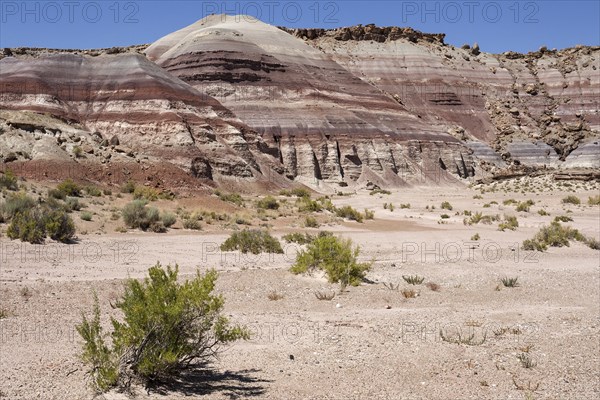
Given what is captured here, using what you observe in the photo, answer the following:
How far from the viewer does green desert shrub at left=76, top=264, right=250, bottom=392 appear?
614 centimetres

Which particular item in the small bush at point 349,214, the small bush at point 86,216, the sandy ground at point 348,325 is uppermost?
the small bush at point 86,216

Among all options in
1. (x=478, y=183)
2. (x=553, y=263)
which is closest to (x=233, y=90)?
(x=478, y=183)

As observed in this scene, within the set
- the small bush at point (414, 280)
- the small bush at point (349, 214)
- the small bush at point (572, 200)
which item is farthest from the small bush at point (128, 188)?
the small bush at point (572, 200)

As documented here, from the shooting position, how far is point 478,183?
7469 cm

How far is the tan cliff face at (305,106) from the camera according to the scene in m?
48.8

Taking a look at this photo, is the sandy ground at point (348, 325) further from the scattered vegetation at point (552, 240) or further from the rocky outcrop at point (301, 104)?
the rocky outcrop at point (301, 104)

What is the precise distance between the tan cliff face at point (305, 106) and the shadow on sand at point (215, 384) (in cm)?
3063

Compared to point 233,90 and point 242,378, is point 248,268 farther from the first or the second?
point 233,90

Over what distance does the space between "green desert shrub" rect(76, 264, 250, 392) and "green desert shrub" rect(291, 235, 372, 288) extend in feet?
19.6

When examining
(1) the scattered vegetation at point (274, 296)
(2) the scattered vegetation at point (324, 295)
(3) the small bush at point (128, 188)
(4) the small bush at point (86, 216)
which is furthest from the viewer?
(3) the small bush at point (128, 188)

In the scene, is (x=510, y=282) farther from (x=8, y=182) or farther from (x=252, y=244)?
(x=8, y=182)

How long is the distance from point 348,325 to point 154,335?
387 cm

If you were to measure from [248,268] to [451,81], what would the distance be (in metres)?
93.6

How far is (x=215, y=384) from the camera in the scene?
6664 mm
